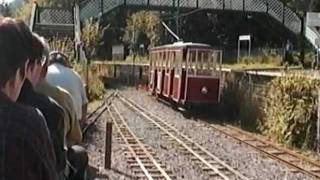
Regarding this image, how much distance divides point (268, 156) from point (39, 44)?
1013 centimetres

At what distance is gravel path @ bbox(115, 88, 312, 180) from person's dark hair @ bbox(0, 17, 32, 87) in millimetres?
7809

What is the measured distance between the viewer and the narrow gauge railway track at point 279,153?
10828mm

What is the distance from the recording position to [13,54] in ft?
7.48

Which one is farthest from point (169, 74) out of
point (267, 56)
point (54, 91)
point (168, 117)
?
point (54, 91)

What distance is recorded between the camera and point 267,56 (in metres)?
36.6

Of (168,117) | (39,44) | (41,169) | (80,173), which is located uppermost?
(39,44)

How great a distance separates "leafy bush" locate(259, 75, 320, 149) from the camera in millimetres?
13445

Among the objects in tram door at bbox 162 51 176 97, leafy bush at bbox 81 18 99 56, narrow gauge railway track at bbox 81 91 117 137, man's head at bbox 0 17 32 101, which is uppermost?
leafy bush at bbox 81 18 99 56

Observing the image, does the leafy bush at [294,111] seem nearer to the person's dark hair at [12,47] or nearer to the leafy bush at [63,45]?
the leafy bush at [63,45]

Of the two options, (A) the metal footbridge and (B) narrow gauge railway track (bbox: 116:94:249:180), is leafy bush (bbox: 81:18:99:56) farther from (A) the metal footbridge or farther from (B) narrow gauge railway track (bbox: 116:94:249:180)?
(B) narrow gauge railway track (bbox: 116:94:249:180)

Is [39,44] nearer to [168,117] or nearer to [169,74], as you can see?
[168,117]

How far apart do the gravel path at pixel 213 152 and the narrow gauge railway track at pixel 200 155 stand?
0.58 ft

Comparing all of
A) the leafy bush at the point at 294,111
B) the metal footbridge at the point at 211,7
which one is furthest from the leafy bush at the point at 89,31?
the leafy bush at the point at 294,111

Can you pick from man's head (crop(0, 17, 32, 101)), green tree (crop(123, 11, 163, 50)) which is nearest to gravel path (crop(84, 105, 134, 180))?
man's head (crop(0, 17, 32, 101))
